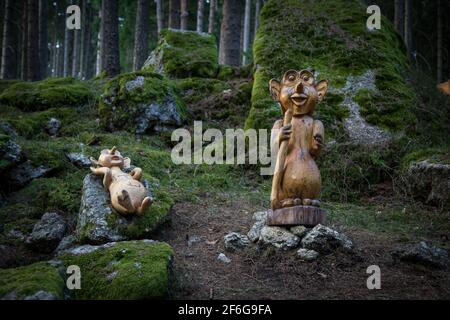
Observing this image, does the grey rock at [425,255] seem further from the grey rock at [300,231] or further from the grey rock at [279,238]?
the grey rock at [279,238]

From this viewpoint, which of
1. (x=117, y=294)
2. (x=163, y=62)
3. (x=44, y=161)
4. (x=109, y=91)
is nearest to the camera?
(x=117, y=294)

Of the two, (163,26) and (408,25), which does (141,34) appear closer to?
(163,26)

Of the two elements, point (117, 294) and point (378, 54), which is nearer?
point (117, 294)

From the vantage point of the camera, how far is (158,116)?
902cm

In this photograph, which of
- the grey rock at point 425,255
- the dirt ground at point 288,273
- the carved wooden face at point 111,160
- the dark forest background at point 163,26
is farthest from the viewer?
the dark forest background at point 163,26

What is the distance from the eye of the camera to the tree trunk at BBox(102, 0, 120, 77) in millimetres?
13016

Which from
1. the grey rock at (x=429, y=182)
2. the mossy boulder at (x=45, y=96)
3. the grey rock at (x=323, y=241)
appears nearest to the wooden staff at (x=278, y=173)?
the grey rock at (x=323, y=241)

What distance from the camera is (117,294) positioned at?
3.72 metres

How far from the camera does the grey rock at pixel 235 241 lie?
5031 millimetres

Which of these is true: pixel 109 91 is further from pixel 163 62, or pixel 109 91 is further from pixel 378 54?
pixel 378 54

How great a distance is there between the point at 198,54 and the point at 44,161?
19.8 ft

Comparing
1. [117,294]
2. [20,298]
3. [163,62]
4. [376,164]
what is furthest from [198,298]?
[163,62]

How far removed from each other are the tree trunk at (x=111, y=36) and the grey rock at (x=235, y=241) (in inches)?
381

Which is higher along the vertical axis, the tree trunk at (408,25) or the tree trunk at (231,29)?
the tree trunk at (408,25)
